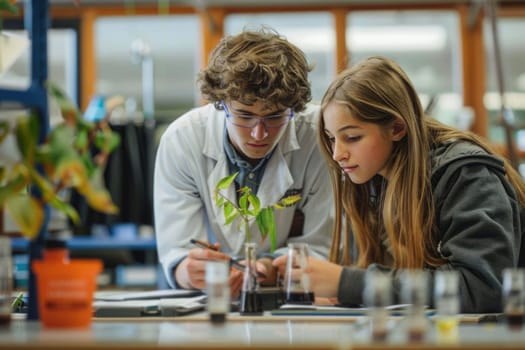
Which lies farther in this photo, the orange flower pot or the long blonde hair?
the long blonde hair

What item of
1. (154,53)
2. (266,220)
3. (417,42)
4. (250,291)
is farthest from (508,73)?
(250,291)

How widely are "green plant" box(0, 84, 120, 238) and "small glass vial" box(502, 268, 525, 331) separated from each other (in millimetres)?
573

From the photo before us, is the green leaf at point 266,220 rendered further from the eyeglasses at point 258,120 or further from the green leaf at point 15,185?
the green leaf at point 15,185

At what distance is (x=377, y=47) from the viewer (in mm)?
6676

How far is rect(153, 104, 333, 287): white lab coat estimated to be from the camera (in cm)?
245

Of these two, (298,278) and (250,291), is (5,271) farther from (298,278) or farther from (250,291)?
(298,278)

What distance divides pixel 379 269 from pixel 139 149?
12.6 ft

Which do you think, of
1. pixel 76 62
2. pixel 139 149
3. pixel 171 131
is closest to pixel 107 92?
pixel 76 62

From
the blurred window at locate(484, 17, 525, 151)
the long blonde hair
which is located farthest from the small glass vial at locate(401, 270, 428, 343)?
the blurred window at locate(484, 17, 525, 151)

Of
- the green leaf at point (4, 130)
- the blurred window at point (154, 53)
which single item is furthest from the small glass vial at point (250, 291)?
the blurred window at point (154, 53)

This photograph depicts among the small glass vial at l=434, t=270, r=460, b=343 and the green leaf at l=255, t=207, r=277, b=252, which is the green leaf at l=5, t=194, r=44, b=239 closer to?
the small glass vial at l=434, t=270, r=460, b=343

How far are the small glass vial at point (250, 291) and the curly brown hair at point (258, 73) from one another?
543mm

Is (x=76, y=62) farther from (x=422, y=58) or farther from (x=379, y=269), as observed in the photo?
(x=379, y=269)

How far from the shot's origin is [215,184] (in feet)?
8.04
